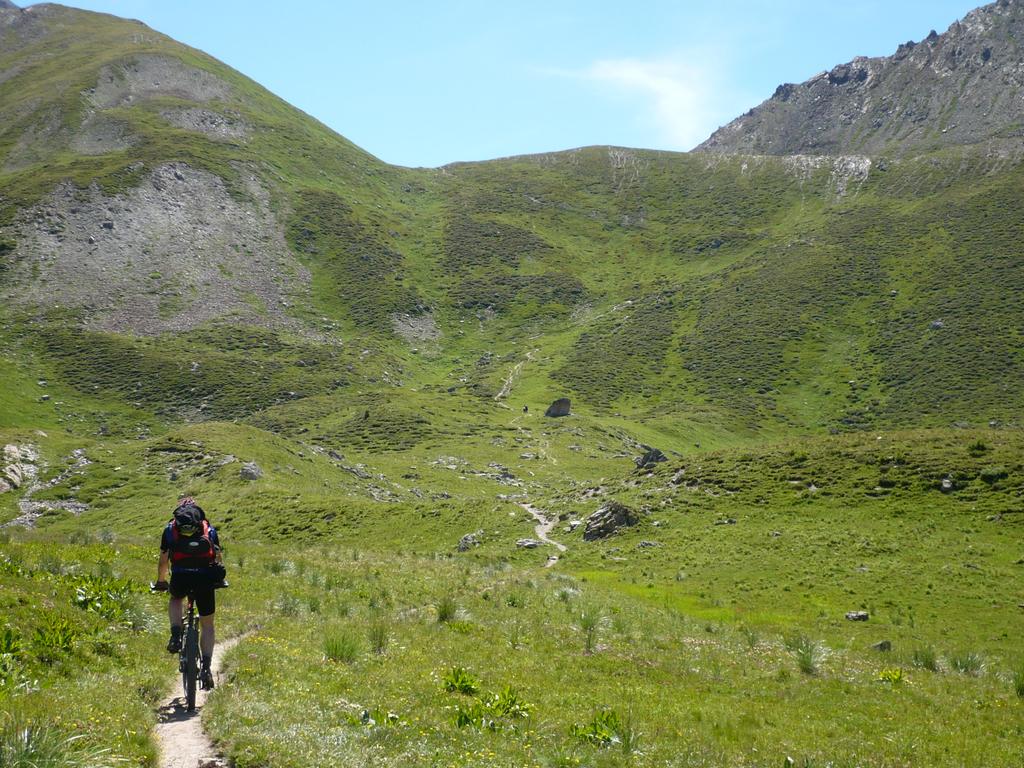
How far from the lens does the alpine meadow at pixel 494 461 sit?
37.2ft

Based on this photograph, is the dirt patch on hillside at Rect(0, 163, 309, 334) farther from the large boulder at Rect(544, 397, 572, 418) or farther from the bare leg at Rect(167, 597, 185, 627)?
the bare leg at Rect(167, 597, 185, 627)

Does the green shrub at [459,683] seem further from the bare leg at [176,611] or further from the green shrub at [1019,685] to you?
the green shrub at [1019,685]

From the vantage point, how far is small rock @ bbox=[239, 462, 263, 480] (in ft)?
188

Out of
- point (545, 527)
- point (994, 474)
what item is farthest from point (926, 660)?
point (545, 527)

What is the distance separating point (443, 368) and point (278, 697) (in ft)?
412

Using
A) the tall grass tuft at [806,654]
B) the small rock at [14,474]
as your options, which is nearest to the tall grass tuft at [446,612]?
the tall grass tuft at [806,654]

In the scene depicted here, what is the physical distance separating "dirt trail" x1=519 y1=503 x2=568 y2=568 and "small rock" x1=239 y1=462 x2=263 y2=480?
77.5 feet

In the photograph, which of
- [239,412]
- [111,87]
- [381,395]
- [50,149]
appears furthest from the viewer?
[111,87]

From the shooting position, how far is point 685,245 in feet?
625

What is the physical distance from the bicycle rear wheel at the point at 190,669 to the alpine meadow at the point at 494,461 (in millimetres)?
414

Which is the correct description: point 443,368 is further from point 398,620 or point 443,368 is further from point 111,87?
point 111,87

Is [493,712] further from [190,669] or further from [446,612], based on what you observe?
[446,612]

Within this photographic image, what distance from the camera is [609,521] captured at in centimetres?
4203

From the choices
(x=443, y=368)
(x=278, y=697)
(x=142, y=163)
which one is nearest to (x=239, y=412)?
(x=443, y=368)
